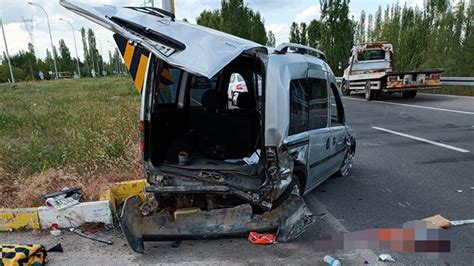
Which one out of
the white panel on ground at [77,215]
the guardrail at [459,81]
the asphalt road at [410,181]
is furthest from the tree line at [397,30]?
the white panel on ground at [77,215]

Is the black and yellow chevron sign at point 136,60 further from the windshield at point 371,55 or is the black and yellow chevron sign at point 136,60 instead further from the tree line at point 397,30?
the tree line at point 397,30

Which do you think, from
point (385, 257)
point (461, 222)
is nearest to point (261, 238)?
point (385, 257)

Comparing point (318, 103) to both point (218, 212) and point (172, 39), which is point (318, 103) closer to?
point (218, 212)

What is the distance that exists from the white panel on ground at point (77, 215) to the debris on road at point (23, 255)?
772 millimetres

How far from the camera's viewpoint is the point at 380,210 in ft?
15.9

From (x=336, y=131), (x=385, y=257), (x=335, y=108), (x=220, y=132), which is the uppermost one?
(x=335, y=108)

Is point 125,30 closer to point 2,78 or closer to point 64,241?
point 64,241

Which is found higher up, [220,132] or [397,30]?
[397,30]

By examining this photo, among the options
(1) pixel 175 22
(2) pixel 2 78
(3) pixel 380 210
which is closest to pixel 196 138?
(1) pixel 175 22

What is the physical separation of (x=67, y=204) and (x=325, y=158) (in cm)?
324

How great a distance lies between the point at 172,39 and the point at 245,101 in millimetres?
1832

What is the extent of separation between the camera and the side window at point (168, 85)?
15.4 feet

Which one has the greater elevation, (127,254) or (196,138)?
(196,138)

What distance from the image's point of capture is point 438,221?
4.27 meters
